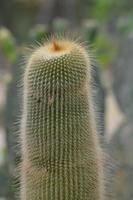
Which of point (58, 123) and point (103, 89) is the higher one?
point (103, 89)

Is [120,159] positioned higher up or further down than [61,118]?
higher up

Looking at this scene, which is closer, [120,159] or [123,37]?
[120,159]

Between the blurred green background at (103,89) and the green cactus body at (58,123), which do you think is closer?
the green cactus body at (58,123)

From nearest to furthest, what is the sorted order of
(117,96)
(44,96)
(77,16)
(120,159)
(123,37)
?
(44,96), (120,159), (117,96), (123,37), (77,16)

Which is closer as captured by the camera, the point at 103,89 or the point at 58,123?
the point at 58,123

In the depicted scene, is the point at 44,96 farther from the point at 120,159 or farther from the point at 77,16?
the point at 77,16

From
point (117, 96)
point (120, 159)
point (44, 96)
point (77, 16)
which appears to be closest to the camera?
point (44, 96)

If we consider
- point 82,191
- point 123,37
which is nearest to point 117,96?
point 123,37

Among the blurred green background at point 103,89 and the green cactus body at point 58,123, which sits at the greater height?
the blurred green background at point 103,89
